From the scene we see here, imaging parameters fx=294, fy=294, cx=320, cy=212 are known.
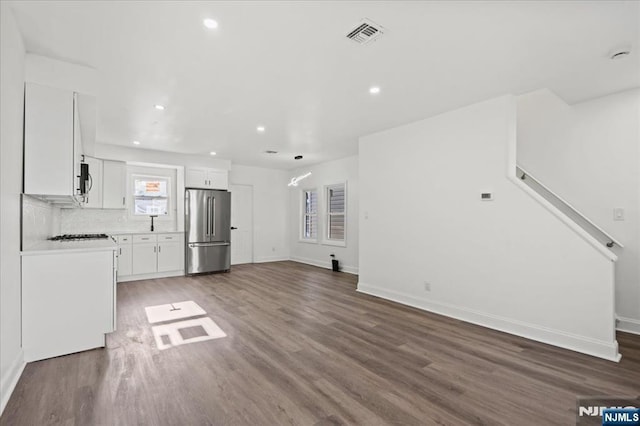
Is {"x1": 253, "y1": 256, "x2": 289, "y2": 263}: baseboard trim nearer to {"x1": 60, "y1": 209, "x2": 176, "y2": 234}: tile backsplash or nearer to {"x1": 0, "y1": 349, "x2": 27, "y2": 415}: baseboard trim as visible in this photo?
{"x1": 60, "y1": 209, "x2": 176, "y2": 234}: tile backsplash

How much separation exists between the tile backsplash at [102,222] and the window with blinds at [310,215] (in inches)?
134

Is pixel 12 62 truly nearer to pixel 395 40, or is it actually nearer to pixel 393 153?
pixel 395 40

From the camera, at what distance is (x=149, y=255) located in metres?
6.00

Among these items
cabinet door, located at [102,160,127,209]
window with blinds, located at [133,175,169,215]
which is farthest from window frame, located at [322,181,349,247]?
cabinet door, located at [102,160,127,209]

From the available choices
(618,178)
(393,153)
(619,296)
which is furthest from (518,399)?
(393,153)

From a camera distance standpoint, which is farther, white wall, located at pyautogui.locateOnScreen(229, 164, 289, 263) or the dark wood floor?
white wall, located at pyautogui.locateOnScreen(229, 164, 289, 263)

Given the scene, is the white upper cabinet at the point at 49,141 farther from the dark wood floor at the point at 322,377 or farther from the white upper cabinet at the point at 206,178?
the white upper cabinet at the point at 206,178

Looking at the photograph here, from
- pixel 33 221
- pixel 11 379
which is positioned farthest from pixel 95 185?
pixel 11 379

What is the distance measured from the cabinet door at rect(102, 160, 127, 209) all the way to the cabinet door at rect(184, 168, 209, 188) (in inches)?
47.0

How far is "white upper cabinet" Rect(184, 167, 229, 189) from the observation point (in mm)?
6695

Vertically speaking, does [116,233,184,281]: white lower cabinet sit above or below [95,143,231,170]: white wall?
below

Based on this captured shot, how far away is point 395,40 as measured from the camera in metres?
2.36

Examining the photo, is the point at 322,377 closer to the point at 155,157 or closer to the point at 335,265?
the point at 335,265

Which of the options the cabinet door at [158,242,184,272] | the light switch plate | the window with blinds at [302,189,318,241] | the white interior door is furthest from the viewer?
the window with blinds at [302,189,318,241]
